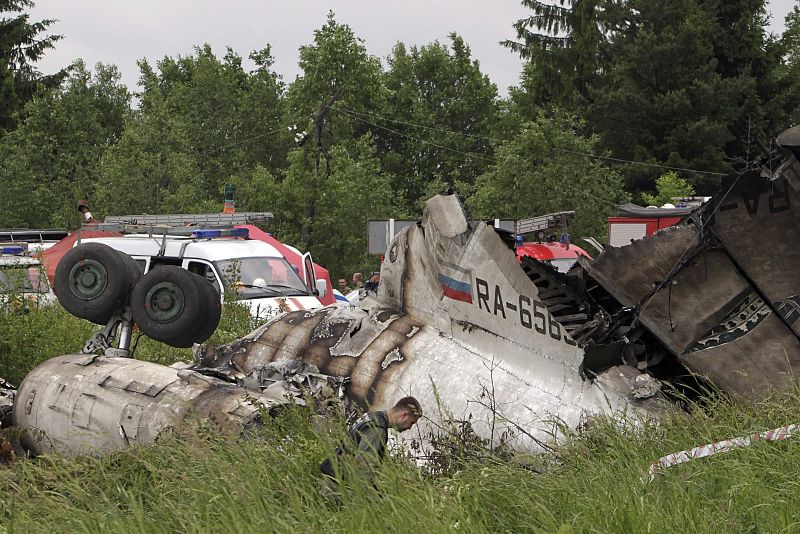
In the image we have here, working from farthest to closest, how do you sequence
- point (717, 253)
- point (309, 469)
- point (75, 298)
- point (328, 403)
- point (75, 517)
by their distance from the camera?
1. point (75, 298)
2. point (328, 403)
3. point (717, 253)
4. point (309, 469)
5. point (75, 517)

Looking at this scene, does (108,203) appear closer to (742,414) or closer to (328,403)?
(328,403)

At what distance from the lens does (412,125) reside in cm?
5794

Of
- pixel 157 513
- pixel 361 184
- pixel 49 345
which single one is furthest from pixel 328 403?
pixel 361 184

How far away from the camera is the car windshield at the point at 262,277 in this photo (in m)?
17.0

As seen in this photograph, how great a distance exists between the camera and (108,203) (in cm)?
3459

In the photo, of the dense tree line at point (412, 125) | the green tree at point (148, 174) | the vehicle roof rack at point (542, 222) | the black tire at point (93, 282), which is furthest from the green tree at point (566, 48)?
the black tire at point (93, 282)

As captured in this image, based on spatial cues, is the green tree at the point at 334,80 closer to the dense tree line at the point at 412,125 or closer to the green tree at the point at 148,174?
the dense tree line at the point at 412,125

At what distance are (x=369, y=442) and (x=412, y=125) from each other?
53.0 meters

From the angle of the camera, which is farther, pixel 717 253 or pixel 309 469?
pixel 717 253

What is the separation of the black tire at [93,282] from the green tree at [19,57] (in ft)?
130

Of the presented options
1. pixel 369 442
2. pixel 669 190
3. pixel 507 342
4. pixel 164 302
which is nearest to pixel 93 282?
pixel 164 302

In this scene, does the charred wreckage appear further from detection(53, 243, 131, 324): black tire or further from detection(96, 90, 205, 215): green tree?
detection(96, 90, 205, 215): green tree

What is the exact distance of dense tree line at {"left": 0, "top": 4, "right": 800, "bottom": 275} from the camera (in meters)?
33.7

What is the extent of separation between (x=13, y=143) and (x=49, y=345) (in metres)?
33.0
